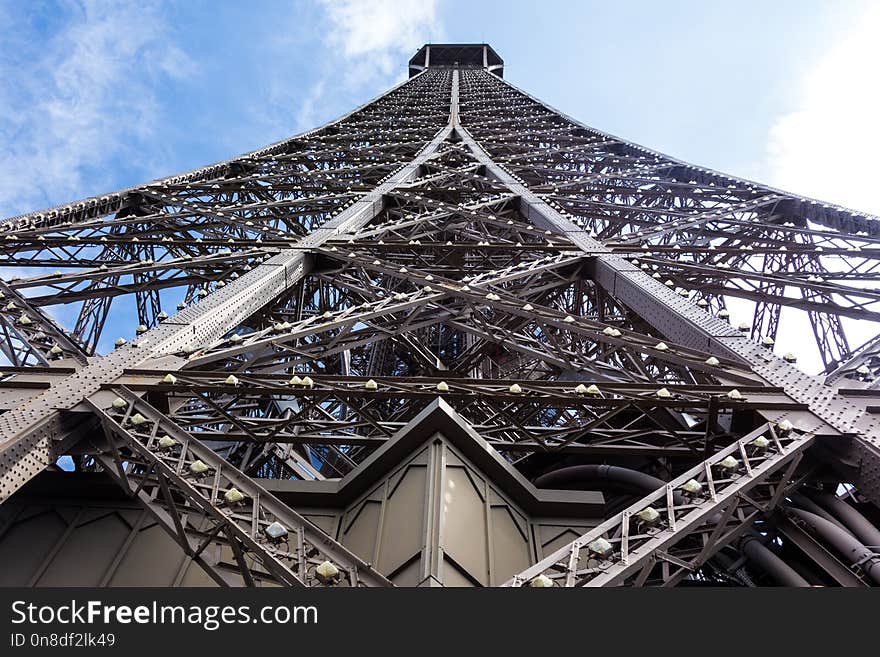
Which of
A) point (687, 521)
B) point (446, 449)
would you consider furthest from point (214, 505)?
point (687, 521)

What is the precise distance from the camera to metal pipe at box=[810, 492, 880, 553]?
4.63m

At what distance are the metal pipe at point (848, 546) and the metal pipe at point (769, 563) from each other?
333 mm

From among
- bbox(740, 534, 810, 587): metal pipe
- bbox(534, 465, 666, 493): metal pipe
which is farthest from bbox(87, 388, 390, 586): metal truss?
bbox(534, 465, 666, 493): metal pipe

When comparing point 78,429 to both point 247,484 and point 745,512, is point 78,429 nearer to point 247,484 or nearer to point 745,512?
point 247,484

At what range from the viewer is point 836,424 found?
533 centimetres

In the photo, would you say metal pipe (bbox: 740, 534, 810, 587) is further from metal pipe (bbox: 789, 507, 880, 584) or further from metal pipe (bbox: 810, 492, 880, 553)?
metal pipe (bbox: 810, 492, 880, 553)

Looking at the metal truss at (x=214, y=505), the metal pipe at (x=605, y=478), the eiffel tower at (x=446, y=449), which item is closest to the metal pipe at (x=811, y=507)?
the eiffel tower at (x=446, y=449)

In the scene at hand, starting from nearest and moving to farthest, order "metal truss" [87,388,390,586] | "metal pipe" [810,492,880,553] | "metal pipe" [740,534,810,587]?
"metal truss" [87,388,390,586] → "metal pipe" [810,492,880,553] → "metal pipe" [740,534,810,587]

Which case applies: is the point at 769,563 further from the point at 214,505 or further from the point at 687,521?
the point at 214,505

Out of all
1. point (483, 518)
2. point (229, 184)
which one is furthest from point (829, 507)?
point (229, 184)

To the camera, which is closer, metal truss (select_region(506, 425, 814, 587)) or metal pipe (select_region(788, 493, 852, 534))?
metal truss (select_region(506, 425, 814, 587))

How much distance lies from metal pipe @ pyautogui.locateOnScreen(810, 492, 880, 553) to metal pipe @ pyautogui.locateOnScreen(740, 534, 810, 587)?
0.48 meters

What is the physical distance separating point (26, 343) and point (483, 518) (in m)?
5.05

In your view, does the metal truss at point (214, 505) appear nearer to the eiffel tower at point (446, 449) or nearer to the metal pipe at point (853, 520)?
the eiffel tower at point (446, 449)
